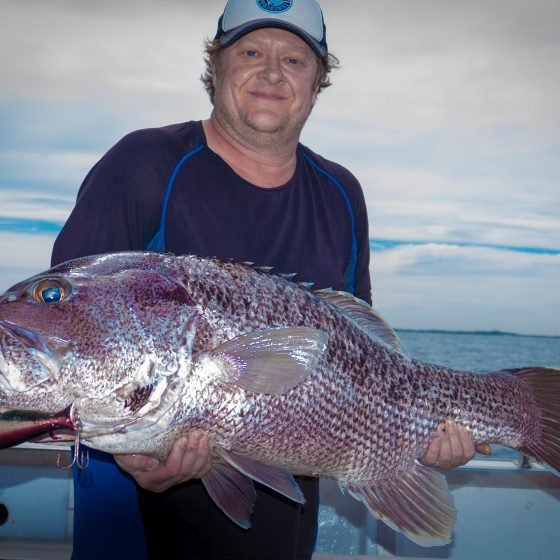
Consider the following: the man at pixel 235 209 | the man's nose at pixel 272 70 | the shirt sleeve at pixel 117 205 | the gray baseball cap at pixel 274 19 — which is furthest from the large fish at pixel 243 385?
the gray baseball cap at pixel 274 19

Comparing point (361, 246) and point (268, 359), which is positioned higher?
point (361, 246)

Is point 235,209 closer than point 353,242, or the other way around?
point 235,209

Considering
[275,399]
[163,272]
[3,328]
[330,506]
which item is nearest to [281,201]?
[163,272]

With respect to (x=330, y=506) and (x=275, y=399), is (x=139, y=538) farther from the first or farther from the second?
(x=330, y=506)

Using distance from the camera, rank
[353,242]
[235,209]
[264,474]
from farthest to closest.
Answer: [353,242] → [235,209] → [264,474]

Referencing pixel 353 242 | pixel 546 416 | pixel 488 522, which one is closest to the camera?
pixel 546 416

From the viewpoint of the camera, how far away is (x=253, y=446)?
6.62 feet

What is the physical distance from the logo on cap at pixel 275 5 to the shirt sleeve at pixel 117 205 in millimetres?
812

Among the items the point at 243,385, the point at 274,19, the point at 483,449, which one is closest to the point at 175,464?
the point at 243,385

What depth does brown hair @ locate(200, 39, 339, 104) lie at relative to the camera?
300 centimetres

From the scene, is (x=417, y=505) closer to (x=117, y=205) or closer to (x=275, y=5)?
(x=117, y=205)

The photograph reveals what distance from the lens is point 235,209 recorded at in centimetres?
262

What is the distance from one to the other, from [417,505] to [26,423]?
4.76 ft

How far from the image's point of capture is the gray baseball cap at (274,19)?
2.76 metres
